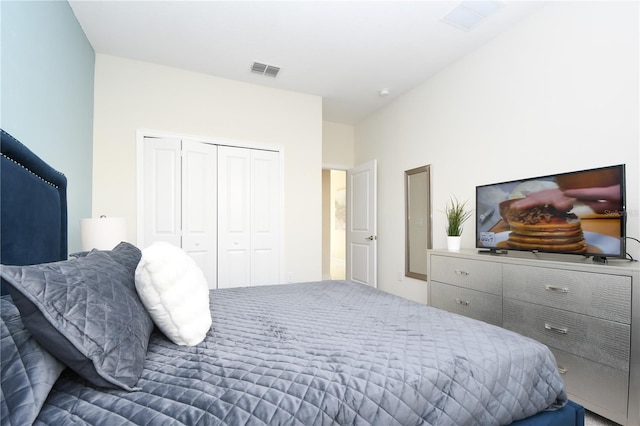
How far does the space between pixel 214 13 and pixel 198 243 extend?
2.24 meters

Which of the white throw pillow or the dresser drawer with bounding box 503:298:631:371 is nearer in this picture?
the white throw pillow

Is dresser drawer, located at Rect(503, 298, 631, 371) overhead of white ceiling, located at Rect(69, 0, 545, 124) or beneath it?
beneath

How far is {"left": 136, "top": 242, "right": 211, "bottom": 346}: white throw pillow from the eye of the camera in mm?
1035

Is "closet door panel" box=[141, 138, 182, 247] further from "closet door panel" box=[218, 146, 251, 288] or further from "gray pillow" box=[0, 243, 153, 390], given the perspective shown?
"gray pillow" box=[0, 243, 153, 390]

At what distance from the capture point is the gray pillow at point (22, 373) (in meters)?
0.64

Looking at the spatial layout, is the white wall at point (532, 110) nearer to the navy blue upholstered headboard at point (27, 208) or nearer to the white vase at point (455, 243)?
the white vase at point (455, 243)

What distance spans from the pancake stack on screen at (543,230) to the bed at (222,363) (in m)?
1.21

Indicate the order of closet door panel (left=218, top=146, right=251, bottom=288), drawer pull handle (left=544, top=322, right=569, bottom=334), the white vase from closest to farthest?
drawer pull handle (left=544, top=322, right=569, bottom=334)
the white vase
closet door panel (left=218, top=146, right=251, bottom=288)

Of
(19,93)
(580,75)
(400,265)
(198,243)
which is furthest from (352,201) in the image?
(19,93)

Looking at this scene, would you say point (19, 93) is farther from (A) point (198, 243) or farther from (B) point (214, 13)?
(A) point (198, 243)

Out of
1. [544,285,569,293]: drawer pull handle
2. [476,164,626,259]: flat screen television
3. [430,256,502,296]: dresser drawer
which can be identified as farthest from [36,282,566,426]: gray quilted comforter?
[476,164,626,259]: flat screen television

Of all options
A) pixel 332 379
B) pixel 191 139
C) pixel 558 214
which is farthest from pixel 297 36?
pixel 332 379

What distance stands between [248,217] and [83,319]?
115 inches

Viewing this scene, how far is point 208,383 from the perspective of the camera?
2.79 ft
